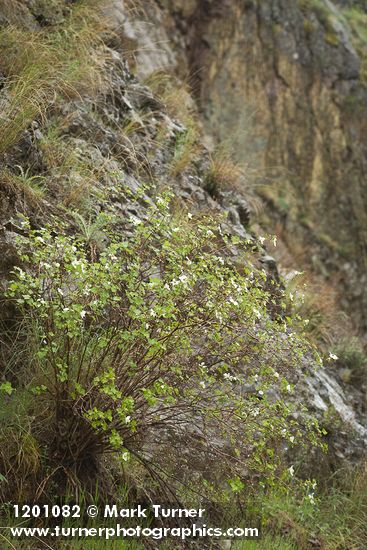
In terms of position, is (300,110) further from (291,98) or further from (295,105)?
(291,98)

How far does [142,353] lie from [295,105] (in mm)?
9046

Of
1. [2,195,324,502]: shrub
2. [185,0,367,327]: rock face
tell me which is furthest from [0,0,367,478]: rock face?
[2,195,324,502]: shrub

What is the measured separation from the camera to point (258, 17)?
11312 mm

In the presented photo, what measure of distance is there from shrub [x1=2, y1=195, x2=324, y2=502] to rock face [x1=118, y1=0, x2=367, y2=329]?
713 cm

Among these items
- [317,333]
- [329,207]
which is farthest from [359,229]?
[317,333]

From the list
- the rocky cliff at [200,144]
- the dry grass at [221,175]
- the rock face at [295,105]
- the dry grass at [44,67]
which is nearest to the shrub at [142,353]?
the rocky cliff at [200,144]

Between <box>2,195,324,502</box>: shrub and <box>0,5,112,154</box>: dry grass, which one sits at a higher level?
<box>0,5,112,154</box>: dry grass

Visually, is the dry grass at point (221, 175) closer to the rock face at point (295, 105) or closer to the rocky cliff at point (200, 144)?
the rocky cliff at point (200, 144)

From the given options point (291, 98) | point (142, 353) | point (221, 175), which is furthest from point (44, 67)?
point (291, 98)

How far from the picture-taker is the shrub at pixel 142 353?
3.25 m

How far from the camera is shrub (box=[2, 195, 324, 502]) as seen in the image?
10.7 feet

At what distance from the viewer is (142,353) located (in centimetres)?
346

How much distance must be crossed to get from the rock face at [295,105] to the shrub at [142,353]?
23.4ft

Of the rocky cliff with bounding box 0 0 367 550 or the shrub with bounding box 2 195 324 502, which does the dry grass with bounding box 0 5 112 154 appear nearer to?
the rocky cliff with bounding box 0 0 367 550
